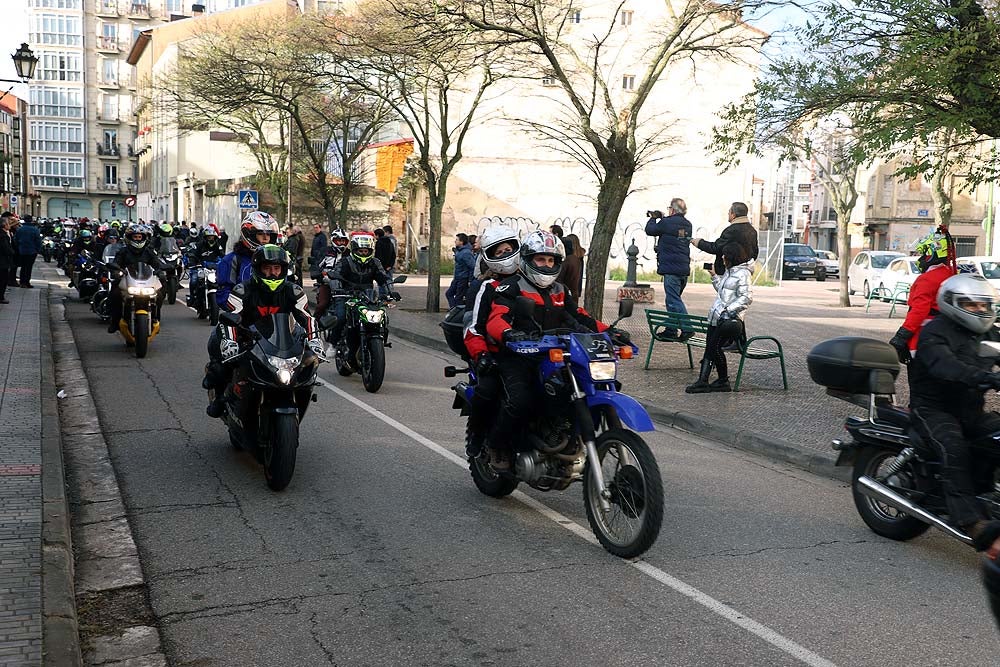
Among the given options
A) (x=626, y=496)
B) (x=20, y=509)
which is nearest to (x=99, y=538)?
(x=20, y=509)

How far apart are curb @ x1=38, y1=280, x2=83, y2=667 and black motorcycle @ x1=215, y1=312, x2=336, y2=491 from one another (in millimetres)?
1266

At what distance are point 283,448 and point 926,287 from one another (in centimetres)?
560

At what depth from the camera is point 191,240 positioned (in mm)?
25094

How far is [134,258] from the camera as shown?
14227 mm

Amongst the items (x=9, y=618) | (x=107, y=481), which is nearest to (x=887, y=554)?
(x=9, y=618)

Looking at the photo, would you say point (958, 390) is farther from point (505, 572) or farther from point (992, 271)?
point (992, 271)

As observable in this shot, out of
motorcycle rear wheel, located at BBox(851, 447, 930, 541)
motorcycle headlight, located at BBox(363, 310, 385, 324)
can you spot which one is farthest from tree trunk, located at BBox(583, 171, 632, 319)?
motorcycle rear wheel, located at BBox(851, 447, 930, 541)

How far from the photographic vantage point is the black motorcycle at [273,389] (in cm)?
677

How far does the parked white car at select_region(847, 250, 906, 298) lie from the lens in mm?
31319

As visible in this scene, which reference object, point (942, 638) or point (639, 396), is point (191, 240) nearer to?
point (639, 396)

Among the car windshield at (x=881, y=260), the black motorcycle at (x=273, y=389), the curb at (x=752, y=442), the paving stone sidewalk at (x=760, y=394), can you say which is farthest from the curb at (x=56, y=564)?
the car windshield at (x=881, y=260)

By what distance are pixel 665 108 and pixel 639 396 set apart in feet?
108

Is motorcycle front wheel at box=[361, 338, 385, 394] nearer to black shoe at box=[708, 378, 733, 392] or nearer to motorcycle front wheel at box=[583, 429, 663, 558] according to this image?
black shoe at box=[708, 378, 733, 392]

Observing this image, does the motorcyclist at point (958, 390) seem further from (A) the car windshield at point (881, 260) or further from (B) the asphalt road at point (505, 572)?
(A) the car windshield at point (881, 260)
